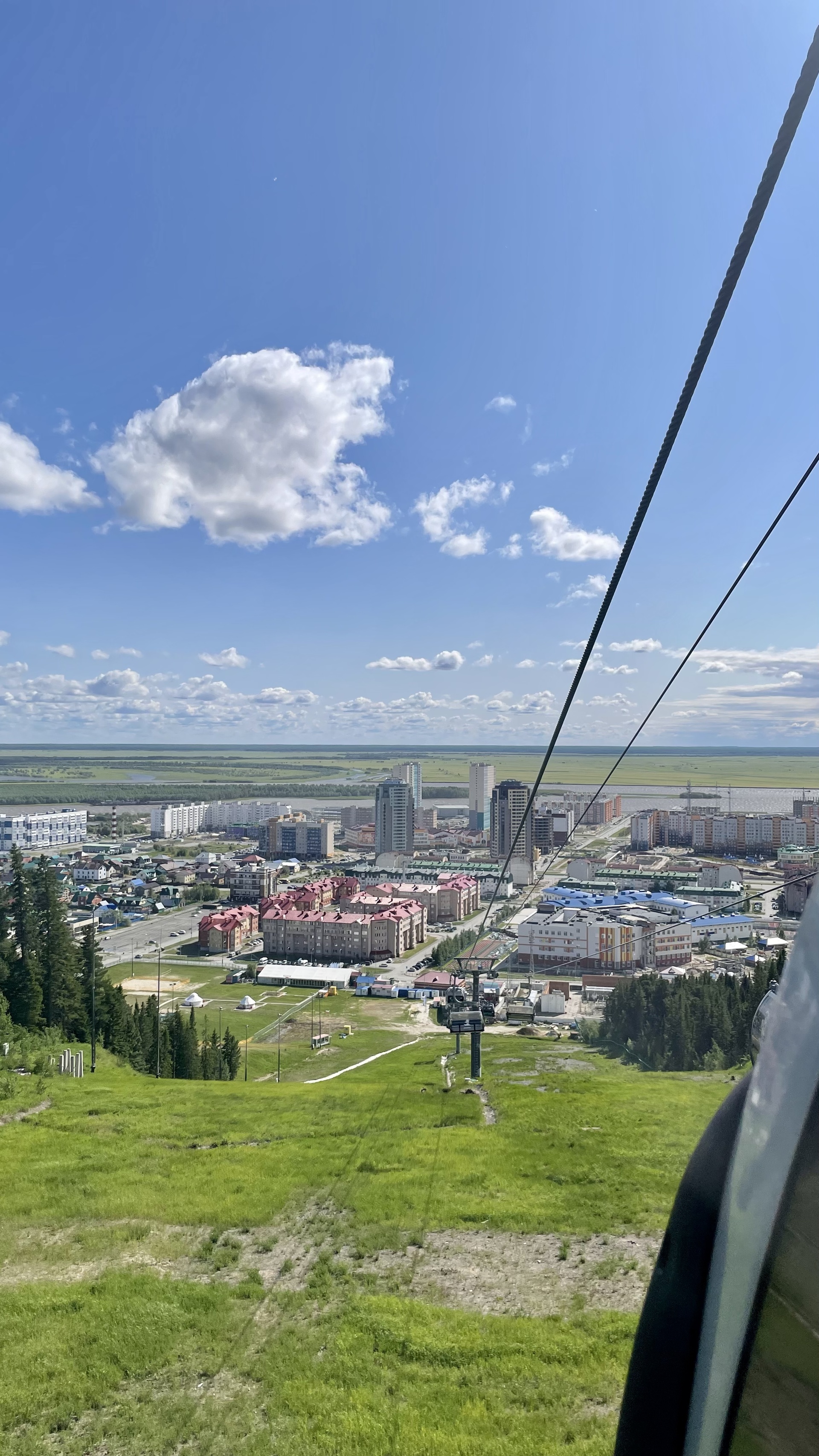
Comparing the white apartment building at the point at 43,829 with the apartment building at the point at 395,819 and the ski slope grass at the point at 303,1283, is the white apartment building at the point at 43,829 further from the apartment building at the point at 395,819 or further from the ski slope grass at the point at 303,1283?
the ski slope grass at the point at 303,1283

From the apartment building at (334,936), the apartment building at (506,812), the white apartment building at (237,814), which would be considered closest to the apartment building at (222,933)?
the apartment building at (334,936)

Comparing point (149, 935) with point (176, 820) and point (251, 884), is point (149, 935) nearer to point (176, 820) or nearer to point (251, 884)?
point (251, 884)

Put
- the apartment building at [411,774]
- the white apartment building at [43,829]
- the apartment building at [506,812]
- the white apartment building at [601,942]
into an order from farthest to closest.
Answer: the apartment building at [411,774], the white apartment building at [43,829], the apartment building at [506,812], the white apartment building at [601,942]

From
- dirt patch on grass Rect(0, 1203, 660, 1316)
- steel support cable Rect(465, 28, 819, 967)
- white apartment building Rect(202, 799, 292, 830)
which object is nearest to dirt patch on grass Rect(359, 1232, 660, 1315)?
dirt patch on grass Rect(0, 1203, 660, 1316)

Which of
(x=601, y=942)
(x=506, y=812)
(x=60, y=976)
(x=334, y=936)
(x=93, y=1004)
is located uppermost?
(x=506, y=812)

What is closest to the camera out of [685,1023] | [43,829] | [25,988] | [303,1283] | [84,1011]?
[303,1283]

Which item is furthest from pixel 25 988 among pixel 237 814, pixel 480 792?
pixel 237 814

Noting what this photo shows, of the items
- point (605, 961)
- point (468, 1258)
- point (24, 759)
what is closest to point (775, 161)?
point (468, 1258)
